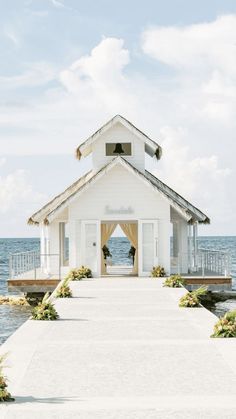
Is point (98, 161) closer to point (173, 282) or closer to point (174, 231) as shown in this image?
point (174, 231)

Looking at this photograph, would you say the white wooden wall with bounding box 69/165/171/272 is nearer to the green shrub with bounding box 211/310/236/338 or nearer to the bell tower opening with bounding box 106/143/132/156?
the bell tower opening with bounding box 106/143/132/156

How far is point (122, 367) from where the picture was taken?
11773 mm

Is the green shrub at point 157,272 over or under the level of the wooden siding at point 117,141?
under

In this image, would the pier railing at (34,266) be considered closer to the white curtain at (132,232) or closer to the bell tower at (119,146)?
the white curtain at (132,232)

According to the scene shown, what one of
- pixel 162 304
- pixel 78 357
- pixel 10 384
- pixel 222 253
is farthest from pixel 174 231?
pixel 10 384

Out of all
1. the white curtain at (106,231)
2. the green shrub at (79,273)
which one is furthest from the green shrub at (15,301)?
the green shrub at (79,273)

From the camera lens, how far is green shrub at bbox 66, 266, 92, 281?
31.3 meters

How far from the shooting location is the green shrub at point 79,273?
3127cm

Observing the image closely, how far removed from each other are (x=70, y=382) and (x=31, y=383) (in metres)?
0.58

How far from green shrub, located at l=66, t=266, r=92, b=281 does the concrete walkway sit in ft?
37.5

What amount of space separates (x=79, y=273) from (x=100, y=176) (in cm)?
435

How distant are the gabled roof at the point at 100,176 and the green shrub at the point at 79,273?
252 centimetres

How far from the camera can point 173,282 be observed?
90.6 ft

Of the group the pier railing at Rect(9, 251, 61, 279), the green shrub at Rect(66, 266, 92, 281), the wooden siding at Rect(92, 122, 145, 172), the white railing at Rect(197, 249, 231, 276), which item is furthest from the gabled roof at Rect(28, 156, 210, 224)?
the green shrub at Rect(66, 266, 92, 281)
